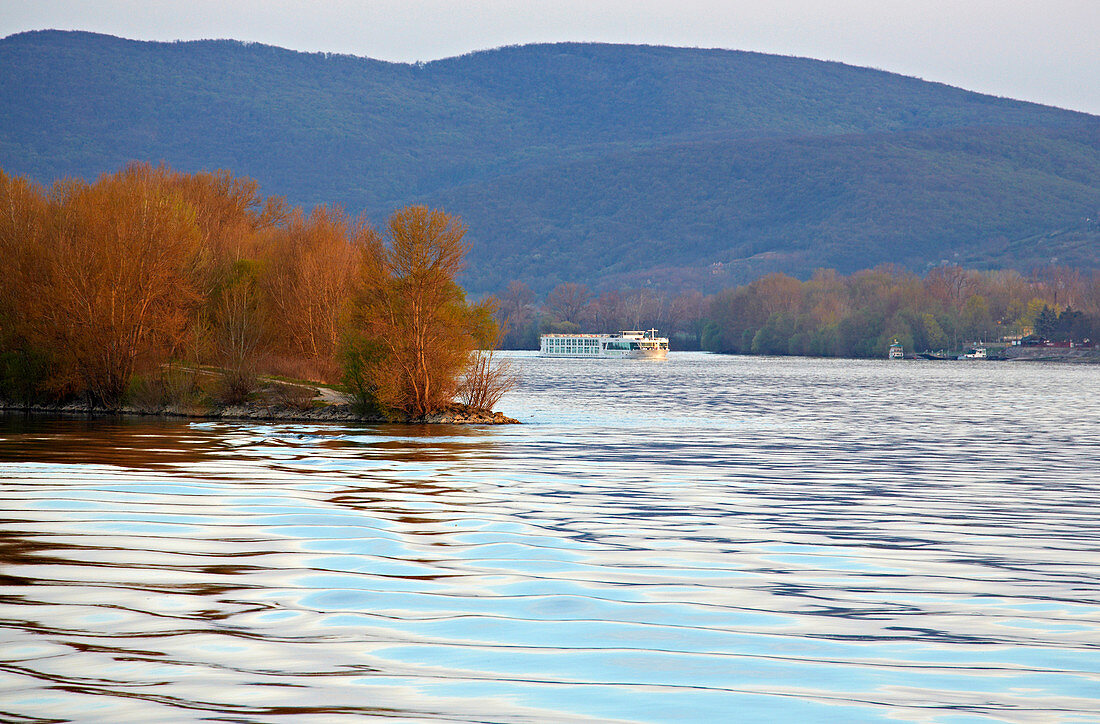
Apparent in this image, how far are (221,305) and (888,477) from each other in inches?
1380

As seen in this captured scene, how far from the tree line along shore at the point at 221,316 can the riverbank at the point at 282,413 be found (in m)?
0.10

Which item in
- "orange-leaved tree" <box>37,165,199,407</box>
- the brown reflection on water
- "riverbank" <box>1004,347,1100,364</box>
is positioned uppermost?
"orange-leaved tree" <box>37,165,199,407</box>

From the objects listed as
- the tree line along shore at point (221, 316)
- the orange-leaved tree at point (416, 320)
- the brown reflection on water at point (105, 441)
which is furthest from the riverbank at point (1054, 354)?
the brown reflection on water at point (105, 441)

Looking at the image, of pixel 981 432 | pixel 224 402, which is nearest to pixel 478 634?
pixel 981 432

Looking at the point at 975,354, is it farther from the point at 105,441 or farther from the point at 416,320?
the point at 105,441

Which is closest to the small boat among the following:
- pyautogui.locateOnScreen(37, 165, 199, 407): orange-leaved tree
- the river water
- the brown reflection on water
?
pyautogui.locateOnScreen(37, 165, 199, 407): orange-leaved tree

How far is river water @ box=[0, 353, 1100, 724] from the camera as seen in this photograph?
924 centimetres

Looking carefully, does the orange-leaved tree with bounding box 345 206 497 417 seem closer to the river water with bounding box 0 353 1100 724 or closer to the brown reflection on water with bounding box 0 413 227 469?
the brown reflection on water with bounding box 0 413 227 469

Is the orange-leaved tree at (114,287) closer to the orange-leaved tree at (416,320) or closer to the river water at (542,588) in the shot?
the orange-leaved tree at (416,320)

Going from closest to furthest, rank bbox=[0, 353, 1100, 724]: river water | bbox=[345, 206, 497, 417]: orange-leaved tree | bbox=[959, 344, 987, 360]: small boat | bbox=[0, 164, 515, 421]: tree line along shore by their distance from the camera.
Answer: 1. bbox=[0, 353, 1100, 724]: river water
2. bbox=[345, 206, 497, 417]: orange-leaved tree
3. bbox=[0, 164, 515, 421]: tree line along shore
4. bbox=[959, 344, 987, 360]: small boat

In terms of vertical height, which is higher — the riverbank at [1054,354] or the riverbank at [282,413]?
the riverbank at [1054,354]

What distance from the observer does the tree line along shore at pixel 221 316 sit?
43406 millimetres

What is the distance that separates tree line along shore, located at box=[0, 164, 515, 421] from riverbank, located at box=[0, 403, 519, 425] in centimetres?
10

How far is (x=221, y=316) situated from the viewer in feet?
168
